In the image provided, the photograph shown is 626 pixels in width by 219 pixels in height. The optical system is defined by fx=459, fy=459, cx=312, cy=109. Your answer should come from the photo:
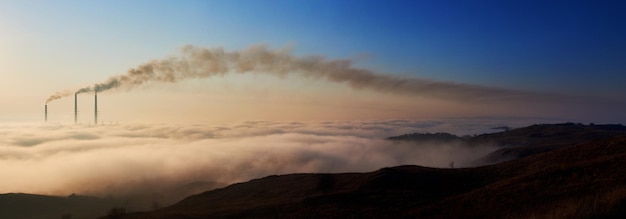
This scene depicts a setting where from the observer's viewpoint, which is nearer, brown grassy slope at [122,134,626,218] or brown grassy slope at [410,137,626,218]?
brown grassy slope at [122,134,626,218]

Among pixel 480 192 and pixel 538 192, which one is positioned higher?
pixel 538 192

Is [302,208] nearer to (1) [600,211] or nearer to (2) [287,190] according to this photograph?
(2) [287,190]

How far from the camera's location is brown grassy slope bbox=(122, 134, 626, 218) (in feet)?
88.1

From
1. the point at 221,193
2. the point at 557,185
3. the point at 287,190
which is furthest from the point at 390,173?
the point at 221,193

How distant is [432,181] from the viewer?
2122 inches

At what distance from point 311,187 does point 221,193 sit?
2243 cm

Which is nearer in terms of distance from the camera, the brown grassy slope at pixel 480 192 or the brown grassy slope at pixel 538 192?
the brown grassy slope at pixel 480 192

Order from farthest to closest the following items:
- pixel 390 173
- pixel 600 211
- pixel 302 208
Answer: pixel 390 173 → pixel 302 208 → pixel 600 211

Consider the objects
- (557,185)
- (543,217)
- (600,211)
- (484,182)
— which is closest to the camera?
(600,211)

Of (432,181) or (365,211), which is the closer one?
(365,211)

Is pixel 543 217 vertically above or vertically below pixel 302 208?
above

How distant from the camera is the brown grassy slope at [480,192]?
26859mm

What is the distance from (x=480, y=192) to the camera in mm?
39375

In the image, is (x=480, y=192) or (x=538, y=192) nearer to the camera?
(x=538, y=192)
